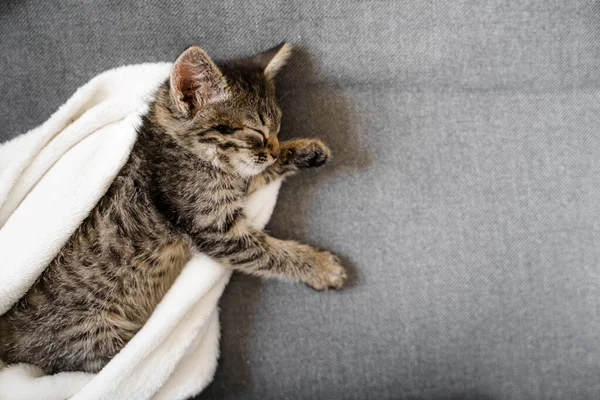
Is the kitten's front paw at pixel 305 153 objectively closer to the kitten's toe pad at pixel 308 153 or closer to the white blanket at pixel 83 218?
the kitten's toe pad at pixel 308 153

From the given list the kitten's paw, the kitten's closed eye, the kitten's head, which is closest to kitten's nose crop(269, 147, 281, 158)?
the kitten's head

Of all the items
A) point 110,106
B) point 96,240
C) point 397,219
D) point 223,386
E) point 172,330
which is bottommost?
point 223,386

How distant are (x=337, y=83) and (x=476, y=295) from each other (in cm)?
75

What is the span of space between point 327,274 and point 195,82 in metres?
0.65

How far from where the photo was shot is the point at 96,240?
1299 mm

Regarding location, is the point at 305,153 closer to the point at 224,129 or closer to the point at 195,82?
the point at 224,129

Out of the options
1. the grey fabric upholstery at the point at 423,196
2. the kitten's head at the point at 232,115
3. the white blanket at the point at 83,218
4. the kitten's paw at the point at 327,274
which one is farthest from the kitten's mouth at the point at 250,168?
the kitten's paw at the point at 327,274

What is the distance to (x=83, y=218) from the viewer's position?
1.31 metres

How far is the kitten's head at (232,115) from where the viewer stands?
50.0 inches

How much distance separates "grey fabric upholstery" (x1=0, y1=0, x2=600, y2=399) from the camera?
1384 mm

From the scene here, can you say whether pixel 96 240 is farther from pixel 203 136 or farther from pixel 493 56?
pixel 493 56

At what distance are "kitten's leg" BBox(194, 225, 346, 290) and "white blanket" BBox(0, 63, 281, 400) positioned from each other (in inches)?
2.3

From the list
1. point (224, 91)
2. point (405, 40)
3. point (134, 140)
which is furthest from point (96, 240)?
point (405, 40)

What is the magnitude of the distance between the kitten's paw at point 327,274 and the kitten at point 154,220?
0.64ft
